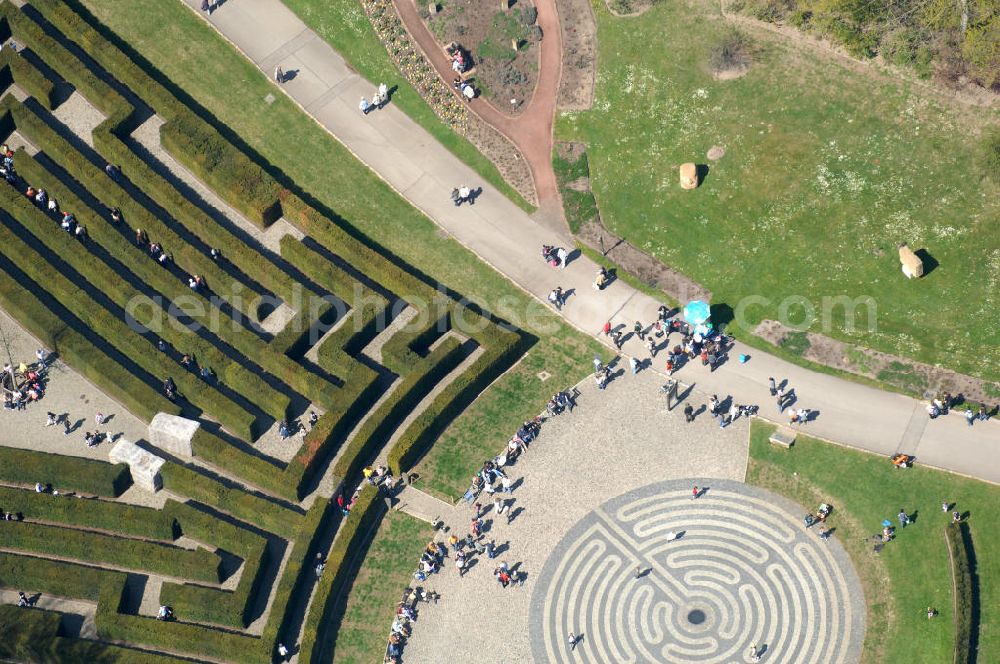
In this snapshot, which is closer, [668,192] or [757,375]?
Result: [757,375]

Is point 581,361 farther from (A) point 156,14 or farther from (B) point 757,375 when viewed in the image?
(A) point 156,14

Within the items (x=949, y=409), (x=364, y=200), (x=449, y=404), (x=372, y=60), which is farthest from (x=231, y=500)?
(x=949, y=409)

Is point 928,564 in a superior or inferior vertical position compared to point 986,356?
inferior

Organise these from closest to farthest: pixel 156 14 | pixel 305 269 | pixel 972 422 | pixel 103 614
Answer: pixel 103 614 → pixel 972 422 → pixel 305 269 → pixel 156 14

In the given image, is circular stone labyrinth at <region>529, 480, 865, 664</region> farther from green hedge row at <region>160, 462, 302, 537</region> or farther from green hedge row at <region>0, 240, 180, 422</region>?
green hedge row at <region>0, 240, 180, 422</region>

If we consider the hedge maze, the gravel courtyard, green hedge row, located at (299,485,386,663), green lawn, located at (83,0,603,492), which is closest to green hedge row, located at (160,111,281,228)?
the hedge maze

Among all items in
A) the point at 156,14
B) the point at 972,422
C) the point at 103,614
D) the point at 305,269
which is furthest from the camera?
the point at 156,14

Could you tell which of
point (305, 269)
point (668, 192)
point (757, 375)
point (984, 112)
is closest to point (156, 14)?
point (305, 269)

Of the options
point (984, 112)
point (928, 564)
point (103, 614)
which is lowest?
point (103, 614)
